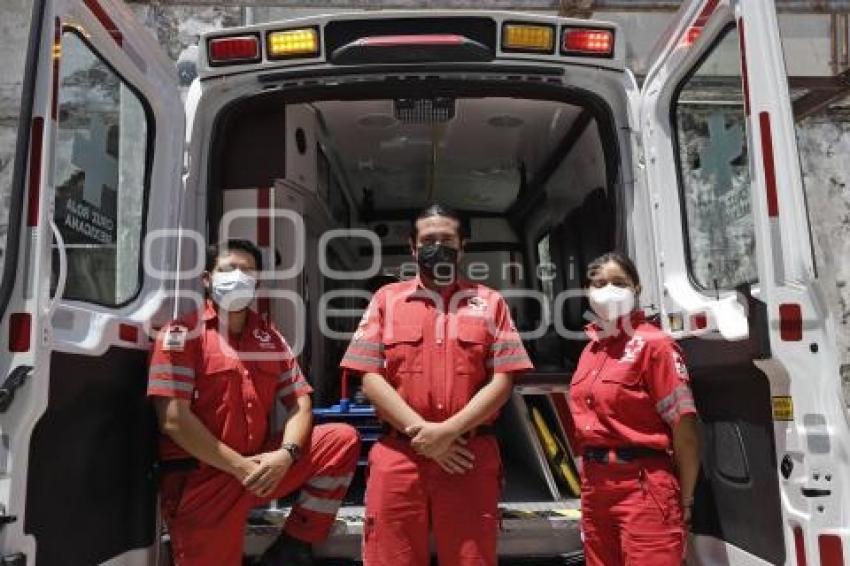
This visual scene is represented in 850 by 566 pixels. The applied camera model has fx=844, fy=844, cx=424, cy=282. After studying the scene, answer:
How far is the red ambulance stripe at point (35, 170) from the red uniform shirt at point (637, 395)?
1690 mm

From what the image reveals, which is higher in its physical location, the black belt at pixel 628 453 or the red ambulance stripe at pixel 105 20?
the red ambulance stripe at pixel 105 20

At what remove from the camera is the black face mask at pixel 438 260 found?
276 cm

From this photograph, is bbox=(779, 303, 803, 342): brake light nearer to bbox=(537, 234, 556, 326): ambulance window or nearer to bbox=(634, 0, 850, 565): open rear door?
bbox=(634, 0, 850, 565): open rear door

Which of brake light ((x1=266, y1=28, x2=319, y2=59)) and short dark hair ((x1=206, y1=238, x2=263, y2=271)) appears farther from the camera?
brake light ((x1=266, y1=28, x2=319, y2=59))

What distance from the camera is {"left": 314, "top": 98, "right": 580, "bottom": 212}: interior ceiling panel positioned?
4137mm

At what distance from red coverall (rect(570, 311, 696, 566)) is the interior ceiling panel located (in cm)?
158

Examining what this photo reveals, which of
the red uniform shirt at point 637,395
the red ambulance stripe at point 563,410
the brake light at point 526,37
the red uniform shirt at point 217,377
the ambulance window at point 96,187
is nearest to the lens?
the ambulance window at point 96,187

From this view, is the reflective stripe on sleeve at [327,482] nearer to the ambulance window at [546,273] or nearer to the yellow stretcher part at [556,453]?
the yellow stretcher part at [556,453]

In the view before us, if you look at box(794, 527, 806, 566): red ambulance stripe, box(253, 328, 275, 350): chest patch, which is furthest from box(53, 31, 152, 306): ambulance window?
box(794, 527, 806, 566): red ambulance stripe

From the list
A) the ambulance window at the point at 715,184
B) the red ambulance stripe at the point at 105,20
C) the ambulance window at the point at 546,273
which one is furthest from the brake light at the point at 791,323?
the ambulance window at the point at 546,273

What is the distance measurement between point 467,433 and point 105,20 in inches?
67.1

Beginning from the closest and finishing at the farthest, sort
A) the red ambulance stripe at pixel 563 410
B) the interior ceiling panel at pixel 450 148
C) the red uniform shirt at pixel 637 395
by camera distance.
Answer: the red uniform shirt at pixel 637 395, the red ambulance stripe at pixel 563 410, the interior ceiling panel at pixel 450 148

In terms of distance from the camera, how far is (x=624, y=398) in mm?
2590

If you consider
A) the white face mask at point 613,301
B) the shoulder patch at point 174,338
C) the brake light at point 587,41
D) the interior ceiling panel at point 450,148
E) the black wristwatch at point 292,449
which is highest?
the interior ceiling panel at point 450,148
